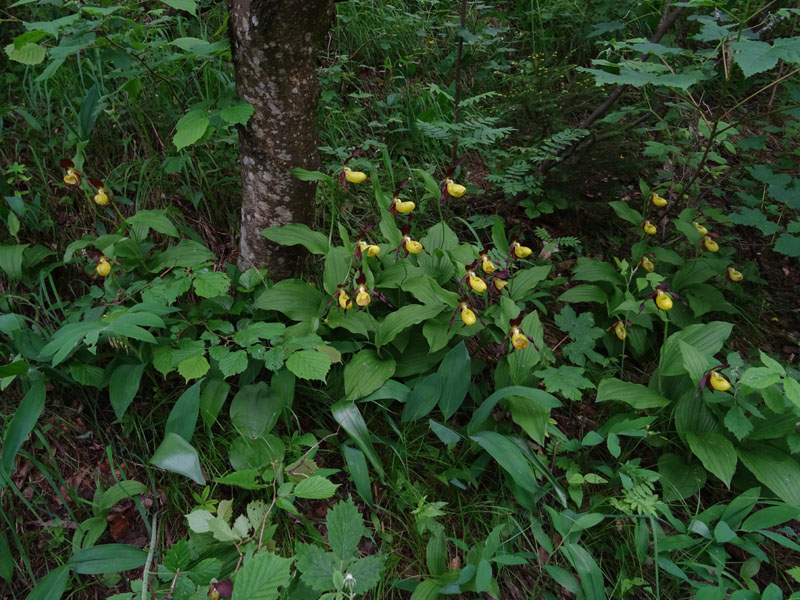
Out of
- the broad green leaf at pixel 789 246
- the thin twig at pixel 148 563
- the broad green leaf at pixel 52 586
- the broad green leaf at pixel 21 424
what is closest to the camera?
the thin twig at pixel 148 563

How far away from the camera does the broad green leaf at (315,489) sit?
1504 mm

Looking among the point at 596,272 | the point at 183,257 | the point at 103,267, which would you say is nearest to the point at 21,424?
the point at 103,267

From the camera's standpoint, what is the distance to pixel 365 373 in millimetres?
2082

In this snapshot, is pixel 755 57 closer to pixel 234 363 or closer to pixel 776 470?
pixel 776 470

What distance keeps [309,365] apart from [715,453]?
1633 millimetres

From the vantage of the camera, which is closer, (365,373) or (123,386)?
(123,386)

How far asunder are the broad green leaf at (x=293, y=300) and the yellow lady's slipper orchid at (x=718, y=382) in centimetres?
161

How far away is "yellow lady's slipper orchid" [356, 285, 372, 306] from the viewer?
1.98 m

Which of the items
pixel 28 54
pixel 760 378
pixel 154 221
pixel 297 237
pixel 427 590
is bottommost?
pixel 427 590

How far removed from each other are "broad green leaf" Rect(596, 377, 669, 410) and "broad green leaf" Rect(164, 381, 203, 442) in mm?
1610

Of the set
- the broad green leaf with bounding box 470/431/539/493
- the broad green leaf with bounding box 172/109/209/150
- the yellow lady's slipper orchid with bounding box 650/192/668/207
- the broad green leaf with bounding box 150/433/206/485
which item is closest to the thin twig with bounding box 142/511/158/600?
the broad green leaf with bounding box 150/433/206/485

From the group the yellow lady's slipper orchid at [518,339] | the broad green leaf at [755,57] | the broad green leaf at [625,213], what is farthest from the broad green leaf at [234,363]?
the broad green leaf at [625,213]

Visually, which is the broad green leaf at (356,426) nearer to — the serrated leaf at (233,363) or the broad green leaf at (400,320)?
the broad green leaf at (400,320)

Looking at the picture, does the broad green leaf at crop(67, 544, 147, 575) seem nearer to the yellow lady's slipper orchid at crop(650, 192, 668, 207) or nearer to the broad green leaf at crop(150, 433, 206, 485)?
the broad green leaf at crop(150, 433, 206, 485)
